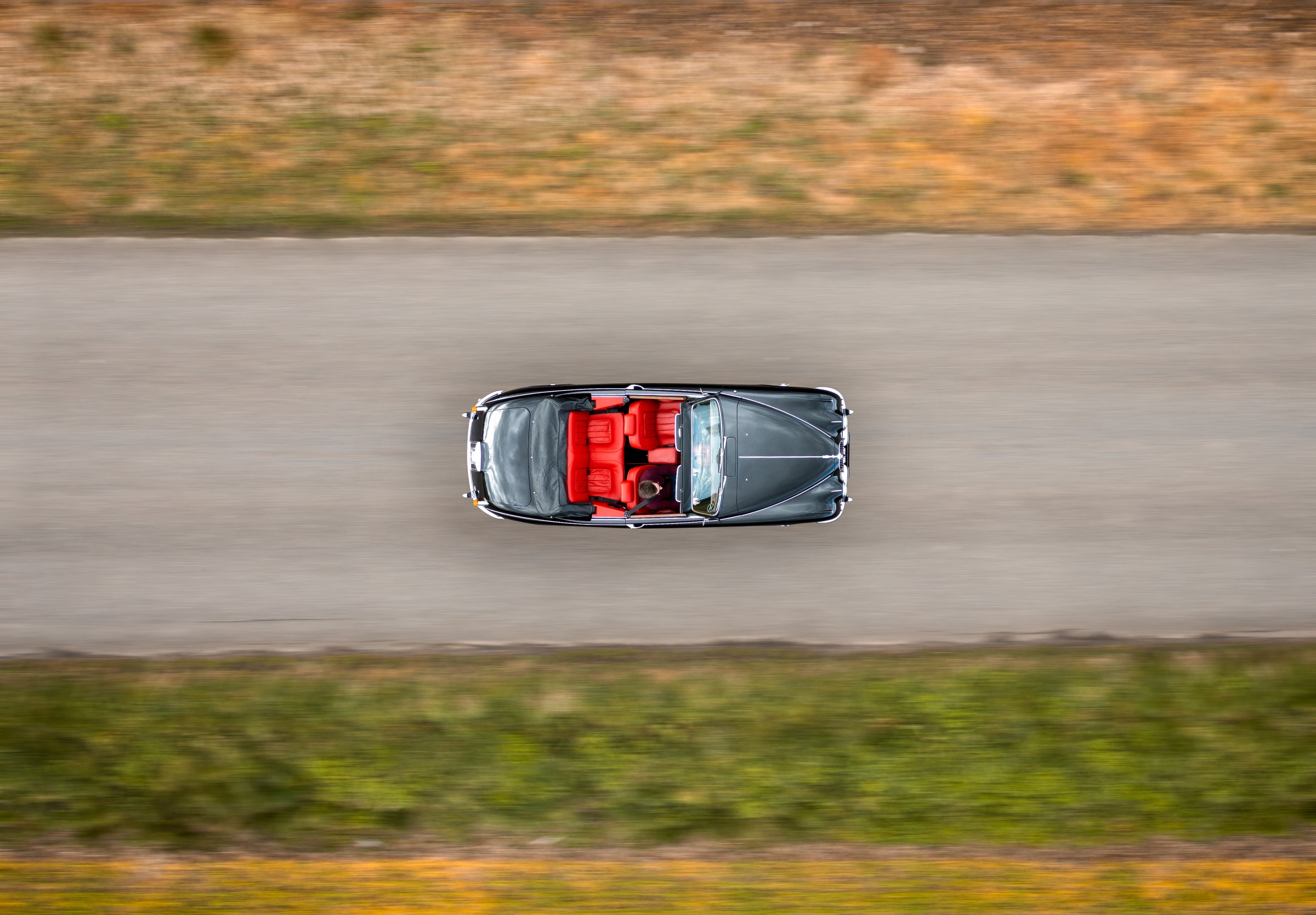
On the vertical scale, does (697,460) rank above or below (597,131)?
below

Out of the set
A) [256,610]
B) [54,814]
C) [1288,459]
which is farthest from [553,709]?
[1288,459]

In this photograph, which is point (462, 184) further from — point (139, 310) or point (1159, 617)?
point (1159, 617)

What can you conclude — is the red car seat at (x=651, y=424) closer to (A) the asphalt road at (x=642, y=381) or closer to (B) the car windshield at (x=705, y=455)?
(B) the car windshield at (x=705, y=455)

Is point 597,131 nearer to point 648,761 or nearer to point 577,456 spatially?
point 577,456

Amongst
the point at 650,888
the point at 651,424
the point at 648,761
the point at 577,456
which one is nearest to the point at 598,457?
the point at 577,456

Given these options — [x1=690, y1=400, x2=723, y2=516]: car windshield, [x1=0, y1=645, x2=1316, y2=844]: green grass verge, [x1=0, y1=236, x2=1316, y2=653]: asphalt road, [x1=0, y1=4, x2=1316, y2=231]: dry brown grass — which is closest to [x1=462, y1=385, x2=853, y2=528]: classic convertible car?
[x1=690, y1=400, x2=723, y2=516]: car windshield

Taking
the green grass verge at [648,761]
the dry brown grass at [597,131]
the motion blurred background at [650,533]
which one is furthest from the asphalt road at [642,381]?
the green grass verge at [648,761]
